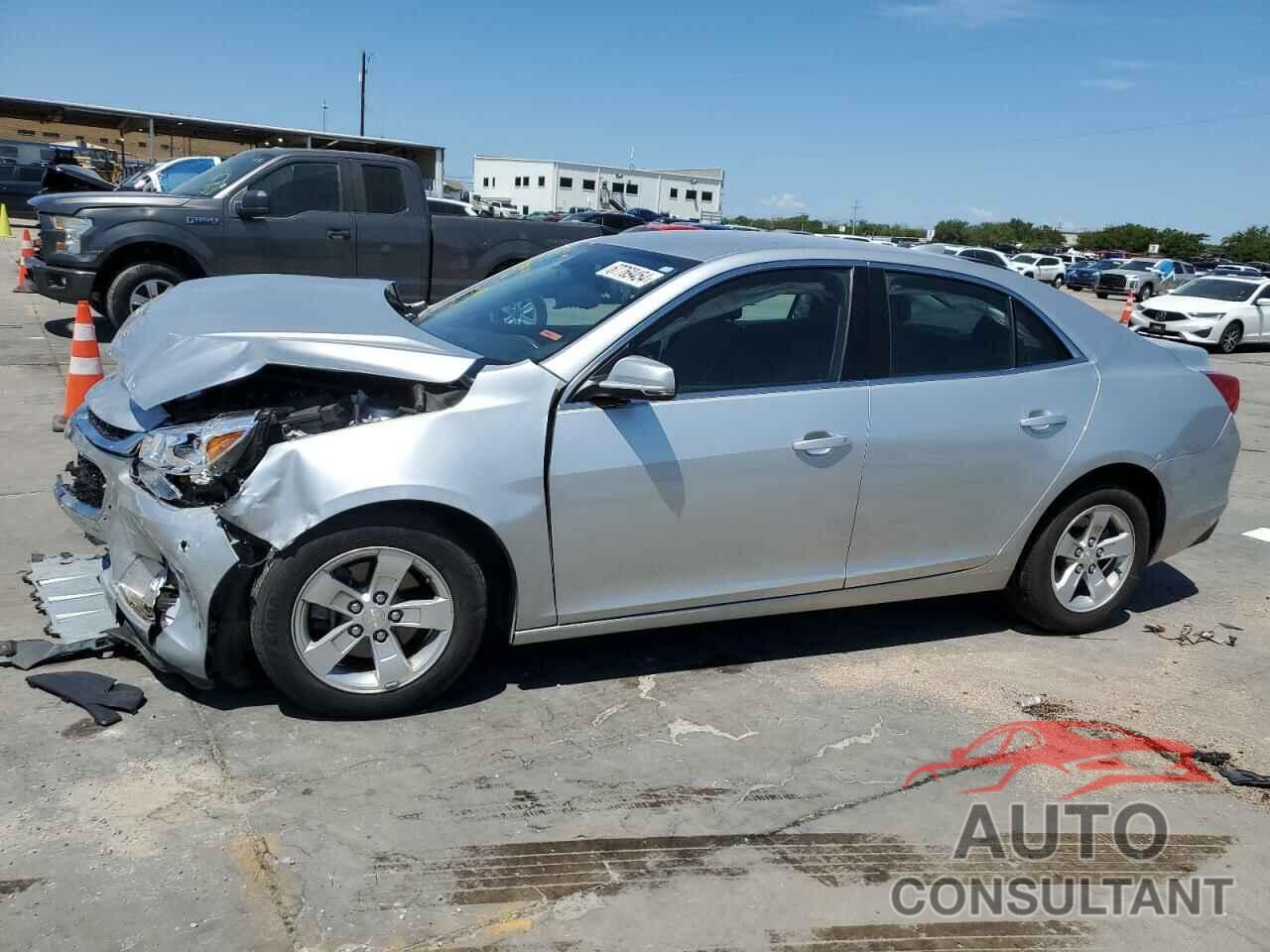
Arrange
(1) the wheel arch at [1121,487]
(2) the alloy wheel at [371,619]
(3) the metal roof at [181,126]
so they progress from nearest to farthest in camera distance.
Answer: (2) the alloy wheel at [371,619] → (1) the wheel arch at [1121,487] → (3) the metal roof at [181,126]

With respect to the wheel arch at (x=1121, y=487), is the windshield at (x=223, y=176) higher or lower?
higher

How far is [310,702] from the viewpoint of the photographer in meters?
3.61

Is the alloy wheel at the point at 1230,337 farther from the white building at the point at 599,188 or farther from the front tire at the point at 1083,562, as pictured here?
the white building at the point at 599,188

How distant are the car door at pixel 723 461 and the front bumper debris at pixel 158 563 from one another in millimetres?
1125

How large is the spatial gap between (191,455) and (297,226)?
287 inches

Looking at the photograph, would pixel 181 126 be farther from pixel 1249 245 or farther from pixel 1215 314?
pixel 1249 245

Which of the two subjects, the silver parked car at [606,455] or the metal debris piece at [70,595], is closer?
the silver parked car at [606,455]

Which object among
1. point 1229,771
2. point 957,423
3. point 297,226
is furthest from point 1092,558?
point 297,226

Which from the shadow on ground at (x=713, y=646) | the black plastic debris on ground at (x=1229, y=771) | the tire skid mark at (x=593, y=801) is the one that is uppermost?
the shadow on ground at (x=713, y=646)

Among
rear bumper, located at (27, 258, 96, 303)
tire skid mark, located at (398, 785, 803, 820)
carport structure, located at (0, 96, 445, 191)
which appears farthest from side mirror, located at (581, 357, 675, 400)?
carport structure, located at (0, 96, 445, 191)

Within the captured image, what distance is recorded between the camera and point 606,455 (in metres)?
3.74

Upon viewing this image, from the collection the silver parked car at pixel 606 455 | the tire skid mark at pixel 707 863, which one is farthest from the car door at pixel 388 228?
the tire skid mark at pixel 707 863

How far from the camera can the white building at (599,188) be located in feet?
204

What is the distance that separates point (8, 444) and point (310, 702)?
4.46 m
